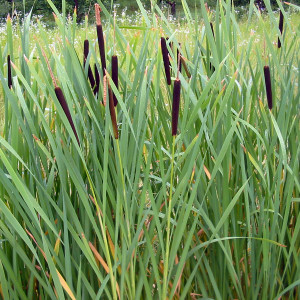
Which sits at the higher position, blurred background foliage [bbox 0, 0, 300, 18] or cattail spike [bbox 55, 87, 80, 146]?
blurred background foliage [bbox 0, 0, 300, 18]

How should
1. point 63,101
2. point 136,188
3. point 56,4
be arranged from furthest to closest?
point 56,4, point 136,188, point 63,101

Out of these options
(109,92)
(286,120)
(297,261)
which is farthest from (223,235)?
(109,92)

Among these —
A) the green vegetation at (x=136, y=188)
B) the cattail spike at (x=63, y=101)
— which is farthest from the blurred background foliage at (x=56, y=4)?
the cattail spike at (x=63, y=101)

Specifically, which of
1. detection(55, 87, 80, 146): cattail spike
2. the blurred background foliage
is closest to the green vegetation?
detection(55, 87, 80, 146): cattail spike

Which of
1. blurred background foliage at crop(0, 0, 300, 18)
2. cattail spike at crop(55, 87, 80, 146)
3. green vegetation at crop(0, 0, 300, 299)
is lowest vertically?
green vegetation at crop(0, 0, 300, 299)

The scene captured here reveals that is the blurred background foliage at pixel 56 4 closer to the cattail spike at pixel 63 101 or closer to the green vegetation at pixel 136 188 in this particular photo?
the green vegetation at pixel 136 188

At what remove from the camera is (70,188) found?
988 mm

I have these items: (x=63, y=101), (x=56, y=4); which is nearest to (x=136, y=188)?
(x=63, y=101)

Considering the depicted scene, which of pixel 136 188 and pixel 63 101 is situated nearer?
pixel 63 101

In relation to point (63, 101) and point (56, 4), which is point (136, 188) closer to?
point (63, 101)

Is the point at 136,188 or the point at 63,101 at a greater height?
the point at 63,101

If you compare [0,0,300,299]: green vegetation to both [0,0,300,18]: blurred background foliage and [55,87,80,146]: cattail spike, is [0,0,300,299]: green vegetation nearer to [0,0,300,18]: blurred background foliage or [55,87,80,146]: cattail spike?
[55,87,80,146]: cattail spike

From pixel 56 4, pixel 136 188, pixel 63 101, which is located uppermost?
pixel 56 4

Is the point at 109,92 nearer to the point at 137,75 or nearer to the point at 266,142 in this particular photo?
the point at 137,75
